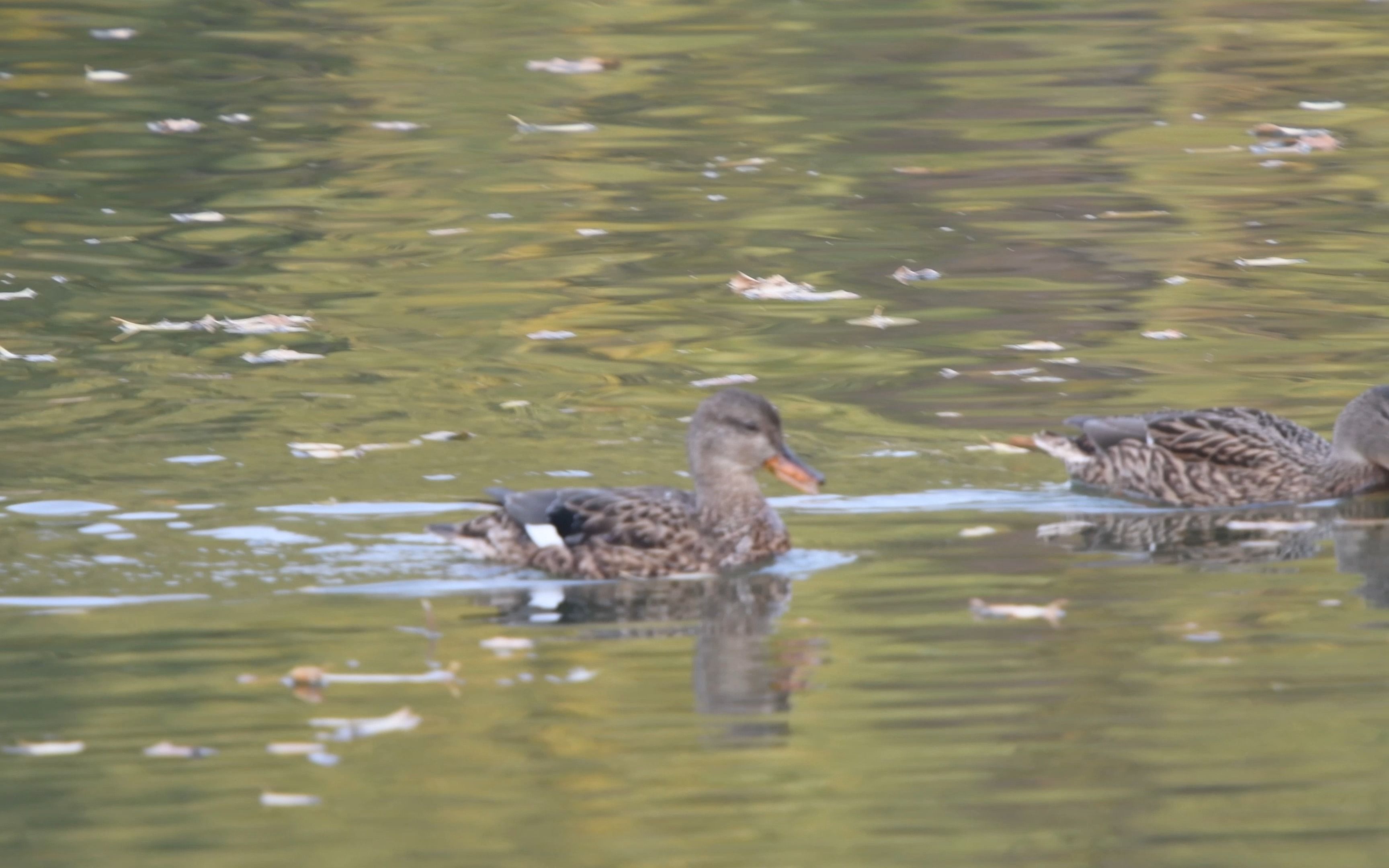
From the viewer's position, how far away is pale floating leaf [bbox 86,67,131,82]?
2619 cm

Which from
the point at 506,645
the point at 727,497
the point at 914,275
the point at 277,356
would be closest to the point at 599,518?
the point at 727,497

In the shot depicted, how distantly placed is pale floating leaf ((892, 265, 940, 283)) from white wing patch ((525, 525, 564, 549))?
6.82 m

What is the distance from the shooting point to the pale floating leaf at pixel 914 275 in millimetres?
17234

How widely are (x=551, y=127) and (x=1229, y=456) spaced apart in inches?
503

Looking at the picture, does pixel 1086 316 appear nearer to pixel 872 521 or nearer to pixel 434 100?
pixel 872 521

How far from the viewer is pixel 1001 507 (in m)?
11.9

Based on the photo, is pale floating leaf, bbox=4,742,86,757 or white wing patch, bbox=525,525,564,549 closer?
pale floating leaf, bbox=4,742,86,757

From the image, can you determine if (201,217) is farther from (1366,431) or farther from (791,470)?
(1366,431)

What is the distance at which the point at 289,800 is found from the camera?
755cm

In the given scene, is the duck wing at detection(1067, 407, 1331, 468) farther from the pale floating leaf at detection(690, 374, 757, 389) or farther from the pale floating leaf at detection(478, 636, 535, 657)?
the pale floating leaf at detection(478, 636, 535, 657)

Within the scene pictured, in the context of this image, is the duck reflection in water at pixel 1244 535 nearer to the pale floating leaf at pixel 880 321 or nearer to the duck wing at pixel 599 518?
the duck wing at pixel 599 518

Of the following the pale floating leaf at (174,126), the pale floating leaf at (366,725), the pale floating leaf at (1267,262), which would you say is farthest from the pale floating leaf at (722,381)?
the pale floating leaf at (174,126)

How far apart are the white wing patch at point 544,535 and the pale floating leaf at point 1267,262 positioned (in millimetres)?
8063

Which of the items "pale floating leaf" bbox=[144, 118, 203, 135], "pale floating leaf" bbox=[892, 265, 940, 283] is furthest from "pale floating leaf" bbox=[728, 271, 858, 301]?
"pale floating leaf" bbox=[144, 118, 203, 135]
